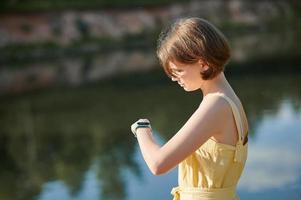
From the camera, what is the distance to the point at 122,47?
33.3 metres

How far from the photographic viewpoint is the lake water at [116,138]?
23.8ft

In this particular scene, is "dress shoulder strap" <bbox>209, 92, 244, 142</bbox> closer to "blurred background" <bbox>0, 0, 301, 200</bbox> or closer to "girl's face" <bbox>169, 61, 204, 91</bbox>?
"girl's face" <bbox>169, 61, 204, 91</bbox>

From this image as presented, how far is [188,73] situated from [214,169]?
0.32 meters

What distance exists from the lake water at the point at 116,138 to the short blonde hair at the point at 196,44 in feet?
14.0

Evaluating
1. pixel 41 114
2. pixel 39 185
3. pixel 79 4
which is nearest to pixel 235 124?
pixel 39 185

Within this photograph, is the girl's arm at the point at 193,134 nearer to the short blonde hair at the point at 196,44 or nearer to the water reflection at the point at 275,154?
the short blonde hair at the point at 196,44

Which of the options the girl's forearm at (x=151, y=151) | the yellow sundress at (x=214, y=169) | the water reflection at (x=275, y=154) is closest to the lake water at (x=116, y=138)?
the water reflection at (x=275, y=154)

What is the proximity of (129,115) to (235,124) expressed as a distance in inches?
440

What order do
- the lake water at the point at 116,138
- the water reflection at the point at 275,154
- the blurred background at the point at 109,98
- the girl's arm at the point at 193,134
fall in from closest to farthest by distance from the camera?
the girl's arm at the point at 193,134
the water reflection at the point at 275,154
the lake water at the point at 116,138
the blurred background at the point at 109,98

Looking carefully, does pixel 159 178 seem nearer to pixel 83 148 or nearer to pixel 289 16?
pixel 83 148

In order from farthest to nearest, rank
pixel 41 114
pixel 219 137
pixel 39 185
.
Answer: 1. pixel 41 114
2. pixel 39 185
3. pixel 219 137

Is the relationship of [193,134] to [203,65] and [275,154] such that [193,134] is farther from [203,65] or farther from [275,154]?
[275,154]

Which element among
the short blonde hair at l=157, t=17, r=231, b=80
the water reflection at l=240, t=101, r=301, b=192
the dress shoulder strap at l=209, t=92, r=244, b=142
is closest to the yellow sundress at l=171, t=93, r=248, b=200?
the dress shoulder strap at l=209, t=92, r=244, b=142

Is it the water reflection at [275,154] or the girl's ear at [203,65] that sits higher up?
the water reflection at [275,154]
